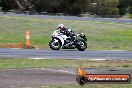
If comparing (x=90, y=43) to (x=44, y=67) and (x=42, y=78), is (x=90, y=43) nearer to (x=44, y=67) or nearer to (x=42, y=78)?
(x=44, y=67)

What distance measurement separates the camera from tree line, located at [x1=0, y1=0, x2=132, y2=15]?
61.8 metres

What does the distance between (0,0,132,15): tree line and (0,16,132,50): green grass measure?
18.4 metres

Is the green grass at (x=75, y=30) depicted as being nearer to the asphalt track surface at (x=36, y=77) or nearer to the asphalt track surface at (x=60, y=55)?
the asphalt track surface at (x=60, y=55)

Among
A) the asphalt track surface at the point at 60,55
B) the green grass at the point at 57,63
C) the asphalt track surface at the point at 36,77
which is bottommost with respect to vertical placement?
the asphalt track surface at the point at 60,55

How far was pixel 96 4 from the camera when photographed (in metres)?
63.3

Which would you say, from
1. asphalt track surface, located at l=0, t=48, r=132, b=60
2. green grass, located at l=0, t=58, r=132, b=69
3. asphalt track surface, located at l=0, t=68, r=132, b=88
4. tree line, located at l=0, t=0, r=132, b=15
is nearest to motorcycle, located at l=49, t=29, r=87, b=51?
asphalt track surface, located at l=0, t=48, r=132, b=60

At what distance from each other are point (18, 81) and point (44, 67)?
3855mm

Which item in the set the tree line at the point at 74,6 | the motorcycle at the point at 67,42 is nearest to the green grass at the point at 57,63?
the motorcycle at the point at 67,42

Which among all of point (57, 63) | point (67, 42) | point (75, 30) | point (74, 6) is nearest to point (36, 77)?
point (57, 63)

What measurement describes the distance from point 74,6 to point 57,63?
145 ft

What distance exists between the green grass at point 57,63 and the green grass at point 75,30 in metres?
7.73

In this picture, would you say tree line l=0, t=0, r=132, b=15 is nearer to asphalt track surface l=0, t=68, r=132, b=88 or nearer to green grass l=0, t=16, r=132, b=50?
green grass l=0, t=16, r=132, b=50

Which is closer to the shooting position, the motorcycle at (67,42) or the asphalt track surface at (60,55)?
the asphalt track surface at (60,55)

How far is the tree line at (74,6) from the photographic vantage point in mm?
61750
